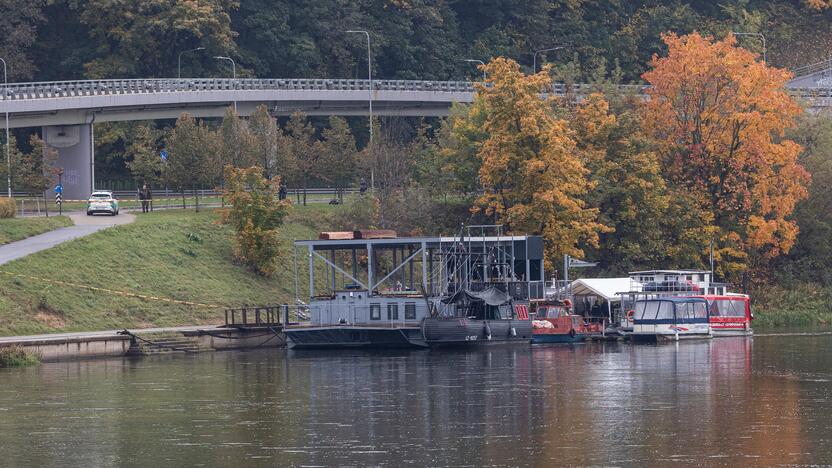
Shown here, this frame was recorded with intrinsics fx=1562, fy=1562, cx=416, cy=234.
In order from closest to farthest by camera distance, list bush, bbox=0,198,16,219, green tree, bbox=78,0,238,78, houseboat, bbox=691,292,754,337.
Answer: houseboat, bbox=691,292,754,337 < bush, bbox=0,198,16,219 < green tree, bbox=78,0,238,78

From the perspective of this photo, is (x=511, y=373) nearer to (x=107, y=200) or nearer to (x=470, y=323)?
(x=470, y=323)

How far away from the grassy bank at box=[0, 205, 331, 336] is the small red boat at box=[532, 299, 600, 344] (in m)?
16.3

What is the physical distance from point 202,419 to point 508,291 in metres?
32.0

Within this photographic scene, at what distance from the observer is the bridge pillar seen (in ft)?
372

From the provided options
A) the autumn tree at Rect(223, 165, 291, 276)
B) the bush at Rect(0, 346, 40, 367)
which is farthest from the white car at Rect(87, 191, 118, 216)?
the bush at Rect(0, 346, 40, 367)

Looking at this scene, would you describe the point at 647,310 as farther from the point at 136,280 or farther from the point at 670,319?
the point at 136,280

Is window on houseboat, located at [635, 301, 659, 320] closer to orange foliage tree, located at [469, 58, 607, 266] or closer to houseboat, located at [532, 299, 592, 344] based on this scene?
houseboat, located at [532, 299, 592, 344]

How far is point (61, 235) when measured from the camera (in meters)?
86.1

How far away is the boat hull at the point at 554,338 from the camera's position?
Answer: 7731 centimetres

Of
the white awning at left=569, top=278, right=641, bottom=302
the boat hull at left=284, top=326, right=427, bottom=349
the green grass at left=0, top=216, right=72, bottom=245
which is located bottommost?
the boat hull at left=284, top=326, right=427, bottom=349

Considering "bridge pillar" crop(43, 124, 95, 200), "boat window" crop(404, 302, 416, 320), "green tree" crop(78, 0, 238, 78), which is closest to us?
"boat window" crop(404, 302, 416, 320)

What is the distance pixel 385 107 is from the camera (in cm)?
13388

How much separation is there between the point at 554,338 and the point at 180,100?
4938 centimetres

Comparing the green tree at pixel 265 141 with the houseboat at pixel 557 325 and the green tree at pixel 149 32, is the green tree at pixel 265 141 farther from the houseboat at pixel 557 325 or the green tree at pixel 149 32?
the houseboat at pixel 557 325
